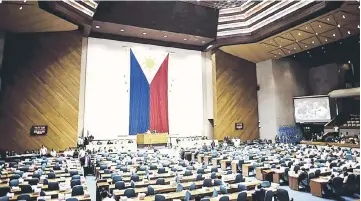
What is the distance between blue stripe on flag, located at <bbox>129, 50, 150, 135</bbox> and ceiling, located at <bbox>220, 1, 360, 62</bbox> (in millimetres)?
8234

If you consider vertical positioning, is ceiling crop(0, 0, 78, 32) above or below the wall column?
above

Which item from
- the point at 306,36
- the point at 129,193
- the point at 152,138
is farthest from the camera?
the point at 152,138

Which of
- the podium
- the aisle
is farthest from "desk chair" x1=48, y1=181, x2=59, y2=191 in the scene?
the podium

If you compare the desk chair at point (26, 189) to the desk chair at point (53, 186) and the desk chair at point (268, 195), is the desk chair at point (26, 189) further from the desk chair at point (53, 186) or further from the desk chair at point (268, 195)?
the desk chair at point (268, 195)

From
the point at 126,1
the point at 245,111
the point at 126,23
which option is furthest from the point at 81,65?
the point at 245,111

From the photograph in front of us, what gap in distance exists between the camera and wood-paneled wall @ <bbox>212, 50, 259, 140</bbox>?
27031 millimetres

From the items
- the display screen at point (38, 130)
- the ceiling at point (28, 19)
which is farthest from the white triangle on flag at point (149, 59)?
the display screen at point (38, 130)

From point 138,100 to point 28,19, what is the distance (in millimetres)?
10909

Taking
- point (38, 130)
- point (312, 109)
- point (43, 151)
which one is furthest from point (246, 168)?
point (312, 109)

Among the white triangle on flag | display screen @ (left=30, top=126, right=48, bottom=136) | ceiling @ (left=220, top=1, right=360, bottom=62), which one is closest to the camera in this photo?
ceiling @ (left=220, top=1, right=360, bottom=62)

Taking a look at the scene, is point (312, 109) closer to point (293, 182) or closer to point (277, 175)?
point (277, 175)

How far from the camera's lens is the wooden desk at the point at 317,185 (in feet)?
30.9

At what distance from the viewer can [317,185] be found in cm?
952

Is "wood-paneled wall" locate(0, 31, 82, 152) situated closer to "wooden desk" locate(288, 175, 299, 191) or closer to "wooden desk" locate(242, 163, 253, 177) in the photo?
"wooden desk" locate(242, 163, 253, 177)
